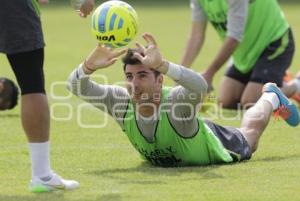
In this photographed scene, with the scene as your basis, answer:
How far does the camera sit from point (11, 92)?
11.0m

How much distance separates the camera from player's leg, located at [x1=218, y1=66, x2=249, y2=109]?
12.1m

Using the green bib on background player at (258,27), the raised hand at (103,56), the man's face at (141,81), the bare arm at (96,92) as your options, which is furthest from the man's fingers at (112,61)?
the green bib on background player at (258,27)

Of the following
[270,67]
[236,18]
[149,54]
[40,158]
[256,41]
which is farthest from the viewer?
[256,41]

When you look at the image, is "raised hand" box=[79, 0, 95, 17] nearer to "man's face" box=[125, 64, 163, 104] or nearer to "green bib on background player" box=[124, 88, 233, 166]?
"man's face" box=[125, 64, 163, 104]

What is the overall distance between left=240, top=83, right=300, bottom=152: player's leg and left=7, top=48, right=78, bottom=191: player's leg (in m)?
2.37

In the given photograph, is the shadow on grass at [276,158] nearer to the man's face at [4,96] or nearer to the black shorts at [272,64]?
the black shorts at [272,64]

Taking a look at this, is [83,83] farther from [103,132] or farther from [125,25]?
[103,132]

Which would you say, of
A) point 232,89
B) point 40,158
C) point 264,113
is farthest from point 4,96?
point 40,158

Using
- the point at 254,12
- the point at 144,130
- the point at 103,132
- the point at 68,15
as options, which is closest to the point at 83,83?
the point at 144,130

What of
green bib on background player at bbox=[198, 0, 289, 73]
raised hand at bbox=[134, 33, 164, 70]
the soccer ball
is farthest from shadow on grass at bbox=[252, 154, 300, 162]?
green bib on background player at bbox=[198, 0, 289, 73]

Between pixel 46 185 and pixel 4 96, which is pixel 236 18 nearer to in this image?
pixel 4 96

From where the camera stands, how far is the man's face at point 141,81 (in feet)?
24.9

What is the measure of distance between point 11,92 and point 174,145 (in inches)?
147

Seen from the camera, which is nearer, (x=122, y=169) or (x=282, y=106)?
(x=122, y=169)
